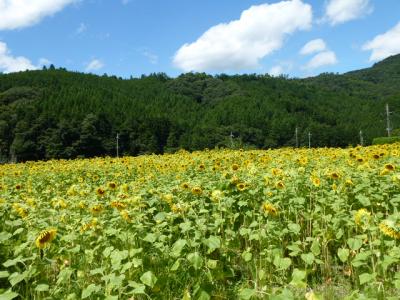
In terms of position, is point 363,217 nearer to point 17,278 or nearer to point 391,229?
point 391,229

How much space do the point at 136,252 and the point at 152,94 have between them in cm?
12898

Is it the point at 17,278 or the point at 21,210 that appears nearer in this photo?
the point at 17,278

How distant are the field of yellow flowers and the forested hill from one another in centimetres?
3438

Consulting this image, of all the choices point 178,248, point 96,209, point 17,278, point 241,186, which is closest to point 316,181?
point 241,186

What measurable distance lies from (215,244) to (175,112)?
10966 cm

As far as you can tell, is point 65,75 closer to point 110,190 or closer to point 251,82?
point 251,82

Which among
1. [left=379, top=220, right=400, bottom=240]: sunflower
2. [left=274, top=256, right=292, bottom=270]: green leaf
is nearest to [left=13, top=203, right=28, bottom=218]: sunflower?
[left=274, top=256, right=292, bottom=270]: green leaf

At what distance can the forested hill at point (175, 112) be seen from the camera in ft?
205

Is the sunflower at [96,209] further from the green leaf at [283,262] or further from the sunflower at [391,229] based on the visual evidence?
the sunflower at [391,229]

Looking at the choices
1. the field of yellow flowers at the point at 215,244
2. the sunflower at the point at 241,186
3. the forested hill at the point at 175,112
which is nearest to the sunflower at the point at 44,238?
the field of yellow flowers at the point at 215,244

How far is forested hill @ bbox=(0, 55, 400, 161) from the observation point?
62553mm

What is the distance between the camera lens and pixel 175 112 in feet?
368

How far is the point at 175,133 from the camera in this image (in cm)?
8131

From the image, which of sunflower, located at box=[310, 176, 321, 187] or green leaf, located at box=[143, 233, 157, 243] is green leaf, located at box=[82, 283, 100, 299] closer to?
green leaf, located at box=[143, 233, 157, 243]
